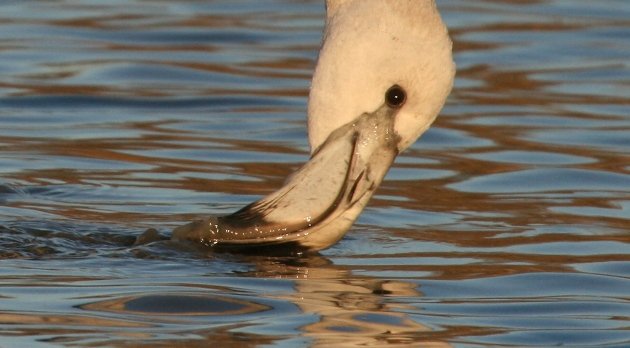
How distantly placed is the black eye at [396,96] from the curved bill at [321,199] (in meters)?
0.02

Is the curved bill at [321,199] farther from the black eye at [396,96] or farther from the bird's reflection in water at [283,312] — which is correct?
the bird's reflection in water at [283,312]

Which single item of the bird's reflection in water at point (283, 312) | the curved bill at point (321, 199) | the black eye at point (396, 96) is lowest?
the bird's reflection in water at point (283, 312)

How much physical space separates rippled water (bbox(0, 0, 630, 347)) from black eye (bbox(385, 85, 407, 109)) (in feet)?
1.80

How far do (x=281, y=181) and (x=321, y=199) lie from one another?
5.67 ft

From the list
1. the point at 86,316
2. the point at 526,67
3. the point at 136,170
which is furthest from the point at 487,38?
the point at 86,316

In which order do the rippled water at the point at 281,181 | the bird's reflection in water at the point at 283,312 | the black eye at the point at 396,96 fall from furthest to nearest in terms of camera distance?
the black eye at the point at 396,96
the rippled water at the point at 281,181
the bird's reflection in water at the point at 283,312

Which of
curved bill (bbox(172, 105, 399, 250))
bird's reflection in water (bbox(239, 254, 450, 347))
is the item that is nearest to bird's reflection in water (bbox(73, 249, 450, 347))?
bird's reflection in water (bbox(239, 254, 450, 347))

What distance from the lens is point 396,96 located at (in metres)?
6.88

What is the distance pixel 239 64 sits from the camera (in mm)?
12016

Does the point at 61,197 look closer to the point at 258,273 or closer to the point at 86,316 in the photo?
the point at 258,273

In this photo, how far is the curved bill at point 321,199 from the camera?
6875mm

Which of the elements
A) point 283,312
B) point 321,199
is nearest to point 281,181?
point 321,199

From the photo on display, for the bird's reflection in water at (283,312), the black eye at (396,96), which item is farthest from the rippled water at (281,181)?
the black eye at (396,96)

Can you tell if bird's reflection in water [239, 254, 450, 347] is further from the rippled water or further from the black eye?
the black eye
